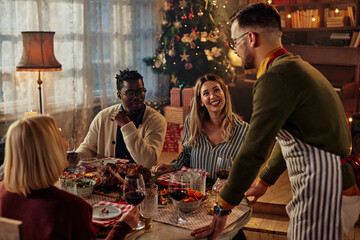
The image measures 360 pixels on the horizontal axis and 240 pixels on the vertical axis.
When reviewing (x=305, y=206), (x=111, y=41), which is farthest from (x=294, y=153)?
(x=111, y=41)

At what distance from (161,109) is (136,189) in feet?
14.9

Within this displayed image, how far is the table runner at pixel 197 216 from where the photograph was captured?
1773 millimetres

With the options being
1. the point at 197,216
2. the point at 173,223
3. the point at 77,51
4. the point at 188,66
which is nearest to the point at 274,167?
the point at 197,216

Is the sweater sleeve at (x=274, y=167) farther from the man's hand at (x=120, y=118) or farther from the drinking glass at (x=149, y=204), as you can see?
the man's hand at (x=120, y=118)

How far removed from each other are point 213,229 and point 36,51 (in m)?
2.69

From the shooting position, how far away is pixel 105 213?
1824mm

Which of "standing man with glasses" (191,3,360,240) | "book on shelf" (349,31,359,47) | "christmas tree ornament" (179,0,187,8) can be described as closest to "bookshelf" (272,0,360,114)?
"book on shelf" (349,31,359,47)

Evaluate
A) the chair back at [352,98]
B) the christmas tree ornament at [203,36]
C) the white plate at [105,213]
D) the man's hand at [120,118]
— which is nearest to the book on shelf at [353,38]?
the chair back at [352,98]

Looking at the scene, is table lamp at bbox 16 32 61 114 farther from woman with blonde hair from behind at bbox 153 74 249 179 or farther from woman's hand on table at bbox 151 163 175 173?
woman's hand on table at bbox 151 163 175 173

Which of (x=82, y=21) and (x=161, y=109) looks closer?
(x=82, y=21)

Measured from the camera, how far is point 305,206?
1.75m

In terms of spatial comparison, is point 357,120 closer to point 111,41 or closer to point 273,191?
point 273,191

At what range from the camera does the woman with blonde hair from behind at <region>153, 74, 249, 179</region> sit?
270 cm

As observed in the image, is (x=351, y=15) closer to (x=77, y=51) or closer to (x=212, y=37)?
(x=212, y=37)
